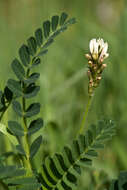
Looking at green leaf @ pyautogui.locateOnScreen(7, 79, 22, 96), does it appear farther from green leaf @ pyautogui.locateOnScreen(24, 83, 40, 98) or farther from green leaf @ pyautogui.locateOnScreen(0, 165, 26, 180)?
green leaf @ pyautogui.locateOnScreen(0, 165, 26, 180)

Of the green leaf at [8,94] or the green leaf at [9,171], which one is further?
the green leaf at [8,94]

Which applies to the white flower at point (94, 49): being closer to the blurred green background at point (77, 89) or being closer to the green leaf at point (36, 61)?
the green leaf at point (36, 61)

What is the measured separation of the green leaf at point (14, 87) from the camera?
705mm

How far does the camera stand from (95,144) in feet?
2.25

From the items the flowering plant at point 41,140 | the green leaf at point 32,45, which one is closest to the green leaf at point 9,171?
the flowering plant at point 41,140

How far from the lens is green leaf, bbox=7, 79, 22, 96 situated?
705mm

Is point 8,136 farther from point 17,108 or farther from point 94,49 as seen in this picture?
point 94,49

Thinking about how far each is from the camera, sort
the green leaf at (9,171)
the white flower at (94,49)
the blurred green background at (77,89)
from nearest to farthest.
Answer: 1. the green leaf at (9,171)
2. the white flower at (94,49)
3. the blurred green background at (77,89)

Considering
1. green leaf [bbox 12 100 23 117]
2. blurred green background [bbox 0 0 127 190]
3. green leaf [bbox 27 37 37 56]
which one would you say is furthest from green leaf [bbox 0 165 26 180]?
blurred green background [bbox 0 0 127 190]

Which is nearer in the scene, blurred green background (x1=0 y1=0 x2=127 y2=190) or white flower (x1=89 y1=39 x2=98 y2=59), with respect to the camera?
white flower (x1=89 y1=39 x2=98 y2=59)

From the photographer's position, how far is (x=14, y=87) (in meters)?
0.71

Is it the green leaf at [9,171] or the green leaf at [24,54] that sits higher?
the green leaf at [24,54]

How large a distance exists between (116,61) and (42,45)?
1073mm

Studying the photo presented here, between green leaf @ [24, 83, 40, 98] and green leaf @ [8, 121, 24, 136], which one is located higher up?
green leaf @ [24, 83, 40, 98]
